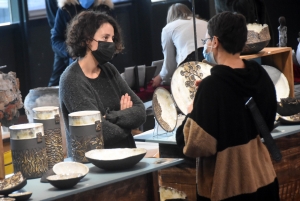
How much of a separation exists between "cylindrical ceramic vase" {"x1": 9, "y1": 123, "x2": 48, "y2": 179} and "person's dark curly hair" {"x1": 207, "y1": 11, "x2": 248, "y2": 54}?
0.89 meters

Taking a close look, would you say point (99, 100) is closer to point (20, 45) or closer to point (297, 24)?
point (20, 45)

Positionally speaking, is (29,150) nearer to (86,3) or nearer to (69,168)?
(69,168)

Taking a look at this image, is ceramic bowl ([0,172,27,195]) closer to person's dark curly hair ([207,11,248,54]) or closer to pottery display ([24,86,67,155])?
person's dark curly hair ([207,11,248,54])

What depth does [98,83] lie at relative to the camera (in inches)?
133

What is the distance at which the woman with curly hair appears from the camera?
3.25m

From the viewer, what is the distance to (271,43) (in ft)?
15.7

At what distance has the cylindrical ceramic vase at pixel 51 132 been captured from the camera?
2885 millimetres

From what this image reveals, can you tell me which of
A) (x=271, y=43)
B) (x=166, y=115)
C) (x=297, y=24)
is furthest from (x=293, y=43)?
(x=166, y=115)

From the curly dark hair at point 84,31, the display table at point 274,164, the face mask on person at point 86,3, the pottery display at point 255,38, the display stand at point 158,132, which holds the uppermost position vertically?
the face mask on person at point 86,3

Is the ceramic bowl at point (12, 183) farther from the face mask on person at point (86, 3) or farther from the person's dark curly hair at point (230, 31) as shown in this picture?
the face mask on person at point (86, 3)

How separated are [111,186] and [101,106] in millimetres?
711

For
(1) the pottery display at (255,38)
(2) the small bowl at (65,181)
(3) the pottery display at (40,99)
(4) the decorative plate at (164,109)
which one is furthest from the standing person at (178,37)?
(2) the small bowl at (65,181)

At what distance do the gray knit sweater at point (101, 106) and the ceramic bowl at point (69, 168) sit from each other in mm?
444

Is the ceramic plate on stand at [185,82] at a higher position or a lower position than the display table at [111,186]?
higher
